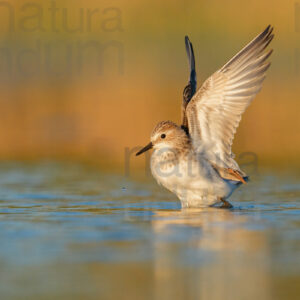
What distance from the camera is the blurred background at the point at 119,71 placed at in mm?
18125

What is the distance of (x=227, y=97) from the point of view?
10062mm

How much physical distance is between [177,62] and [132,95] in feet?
11.0

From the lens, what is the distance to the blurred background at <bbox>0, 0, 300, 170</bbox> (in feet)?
59.5

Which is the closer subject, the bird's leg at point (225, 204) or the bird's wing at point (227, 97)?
the bird's wing at point (227, 97)

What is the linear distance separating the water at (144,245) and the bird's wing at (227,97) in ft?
3.19

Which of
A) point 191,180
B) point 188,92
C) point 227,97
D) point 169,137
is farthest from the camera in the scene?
point 188,92

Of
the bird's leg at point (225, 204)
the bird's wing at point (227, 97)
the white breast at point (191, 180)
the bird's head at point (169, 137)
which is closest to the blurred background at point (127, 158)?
the bird's leg at point (225, 204)

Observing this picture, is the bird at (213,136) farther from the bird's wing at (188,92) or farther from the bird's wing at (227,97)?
the bird's wing at (188,92)

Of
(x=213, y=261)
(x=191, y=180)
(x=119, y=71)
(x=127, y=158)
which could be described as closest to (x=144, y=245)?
(x=213, y=261)

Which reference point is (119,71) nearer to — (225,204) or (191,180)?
(225,204)

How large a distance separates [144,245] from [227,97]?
3324 mm

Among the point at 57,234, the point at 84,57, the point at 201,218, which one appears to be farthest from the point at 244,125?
the point at 57,234

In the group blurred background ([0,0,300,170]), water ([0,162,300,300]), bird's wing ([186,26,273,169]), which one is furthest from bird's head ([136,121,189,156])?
blurred background ([0,0,300,170])

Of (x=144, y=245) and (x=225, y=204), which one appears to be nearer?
(x=144, y=245)
